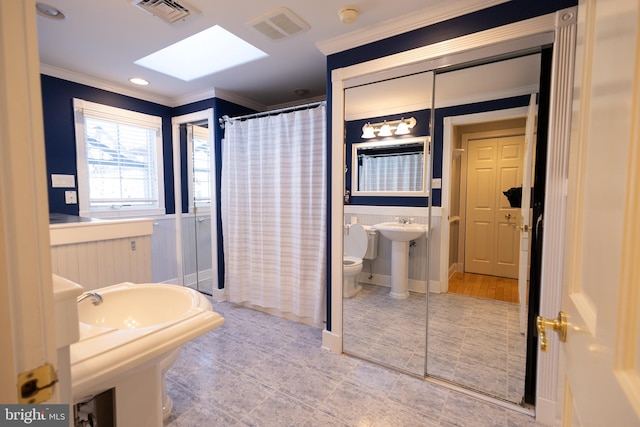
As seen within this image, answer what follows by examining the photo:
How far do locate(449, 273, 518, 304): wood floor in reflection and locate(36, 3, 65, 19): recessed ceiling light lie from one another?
153 inches

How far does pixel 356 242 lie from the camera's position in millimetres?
2432

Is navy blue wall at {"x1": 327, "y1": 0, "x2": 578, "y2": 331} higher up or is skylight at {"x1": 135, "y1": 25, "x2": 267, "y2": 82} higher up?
skylight at {"x1": 135, "y1": 25, "x2": 267, "y2": 82}

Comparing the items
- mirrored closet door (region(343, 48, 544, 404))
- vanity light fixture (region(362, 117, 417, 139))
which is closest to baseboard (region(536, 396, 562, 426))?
mirrored closet door (region(343, 48, 544, 404))

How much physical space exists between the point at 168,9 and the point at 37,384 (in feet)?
6.81

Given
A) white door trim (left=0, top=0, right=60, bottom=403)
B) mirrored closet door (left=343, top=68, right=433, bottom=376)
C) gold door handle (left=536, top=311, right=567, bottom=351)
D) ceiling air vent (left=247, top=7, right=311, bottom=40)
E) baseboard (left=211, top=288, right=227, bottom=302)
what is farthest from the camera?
baseboard (left=211, top=288, right=227, bottom=302)

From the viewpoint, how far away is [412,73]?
6.40 ft

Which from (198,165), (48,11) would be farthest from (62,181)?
(48,11)

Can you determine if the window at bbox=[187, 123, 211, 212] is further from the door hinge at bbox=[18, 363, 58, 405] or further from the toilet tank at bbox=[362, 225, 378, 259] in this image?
the door hinge at bbox=[18, 363, 58, 405]

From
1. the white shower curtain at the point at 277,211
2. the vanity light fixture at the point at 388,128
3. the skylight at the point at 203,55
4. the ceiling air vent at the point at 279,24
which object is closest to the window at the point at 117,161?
the skylight at the point at 203,55

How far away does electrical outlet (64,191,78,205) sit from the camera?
2.77m

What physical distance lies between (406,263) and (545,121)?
1.47 metres

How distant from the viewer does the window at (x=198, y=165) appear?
3.58 metres

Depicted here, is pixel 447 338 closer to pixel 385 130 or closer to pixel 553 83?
pixel 385 130

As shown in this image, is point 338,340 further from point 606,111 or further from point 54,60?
point 54,60
